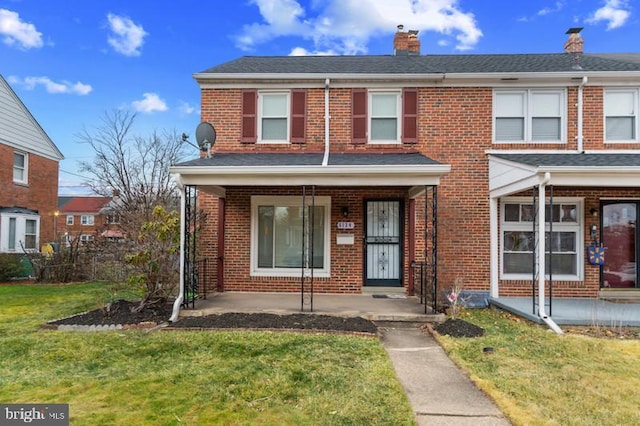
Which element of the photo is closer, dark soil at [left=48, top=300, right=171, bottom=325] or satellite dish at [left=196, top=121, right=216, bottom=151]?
dark soil at [left=48, top=300, right=171, bottom=325]

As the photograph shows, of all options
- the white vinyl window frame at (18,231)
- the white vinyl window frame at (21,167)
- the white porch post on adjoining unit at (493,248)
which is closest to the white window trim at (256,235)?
the white porch post on adjoining unit at (493,248)

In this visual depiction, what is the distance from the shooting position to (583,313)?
23.3 ft

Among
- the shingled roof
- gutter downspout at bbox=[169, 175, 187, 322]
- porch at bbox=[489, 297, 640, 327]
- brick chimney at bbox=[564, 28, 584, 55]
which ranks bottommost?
porch at bbox=[489, 297, 640, 327]

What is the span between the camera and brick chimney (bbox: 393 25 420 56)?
11.5 meters

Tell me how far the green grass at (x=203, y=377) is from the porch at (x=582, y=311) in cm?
362

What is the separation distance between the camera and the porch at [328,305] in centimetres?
707

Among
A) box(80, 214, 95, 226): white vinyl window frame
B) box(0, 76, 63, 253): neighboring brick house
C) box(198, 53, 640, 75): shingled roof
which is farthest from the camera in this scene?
box(80, 214, 95, 226): white vinyl window frame

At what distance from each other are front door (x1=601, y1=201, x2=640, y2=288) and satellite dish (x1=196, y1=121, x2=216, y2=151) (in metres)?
9.35

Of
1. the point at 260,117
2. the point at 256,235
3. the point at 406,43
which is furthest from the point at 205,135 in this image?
the point at 406,43

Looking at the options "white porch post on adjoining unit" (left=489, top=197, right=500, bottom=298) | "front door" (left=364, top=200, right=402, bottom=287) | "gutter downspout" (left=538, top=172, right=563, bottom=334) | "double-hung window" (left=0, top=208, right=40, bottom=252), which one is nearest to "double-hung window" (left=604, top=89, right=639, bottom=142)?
"white porch post on adjoining unit" (left=489, top=197, right=500, bottom=298)

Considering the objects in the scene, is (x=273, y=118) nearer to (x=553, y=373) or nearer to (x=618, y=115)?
(x=553, y=373)

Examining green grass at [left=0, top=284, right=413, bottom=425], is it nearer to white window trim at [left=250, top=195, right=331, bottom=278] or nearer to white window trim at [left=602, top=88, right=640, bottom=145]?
white window trim at [left=250, top=195, right=331, bottom=278]

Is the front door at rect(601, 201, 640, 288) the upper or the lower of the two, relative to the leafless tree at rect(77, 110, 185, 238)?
lower

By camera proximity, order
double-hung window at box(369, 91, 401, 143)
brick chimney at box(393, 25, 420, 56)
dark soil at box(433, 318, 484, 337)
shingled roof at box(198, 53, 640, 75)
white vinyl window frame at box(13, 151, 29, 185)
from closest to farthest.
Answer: dark soil at box(433, 318, 484, 337), shingled roof at box(198, 53, 640, 75), double-hung window at box(369, 91, 401, 143), brick chimney at box(393, 25, 420, 56), white vinyl window frame at box(13, 151, 29, 185)
